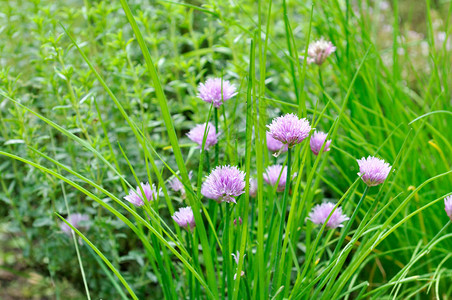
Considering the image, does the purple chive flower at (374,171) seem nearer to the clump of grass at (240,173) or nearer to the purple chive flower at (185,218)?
the clump of grass at (240,173)

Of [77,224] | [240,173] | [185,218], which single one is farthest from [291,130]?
[77,224]

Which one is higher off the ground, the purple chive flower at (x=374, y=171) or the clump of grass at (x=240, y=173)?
the clump of grass at (x=240, y=173)

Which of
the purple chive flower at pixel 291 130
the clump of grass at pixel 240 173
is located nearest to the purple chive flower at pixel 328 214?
the clump of grass at pixel 240 173

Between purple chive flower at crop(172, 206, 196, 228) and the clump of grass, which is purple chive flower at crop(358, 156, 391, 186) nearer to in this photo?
the clump of grass

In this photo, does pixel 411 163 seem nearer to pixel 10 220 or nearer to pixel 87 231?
pixel 87 231

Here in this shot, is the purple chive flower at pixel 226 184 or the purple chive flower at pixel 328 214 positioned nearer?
the purple chive flower at pixel 226 184

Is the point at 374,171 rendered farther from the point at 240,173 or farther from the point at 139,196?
the point at 139,196

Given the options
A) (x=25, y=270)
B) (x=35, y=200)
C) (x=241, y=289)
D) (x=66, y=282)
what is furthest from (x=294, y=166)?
(x=25, y=270)

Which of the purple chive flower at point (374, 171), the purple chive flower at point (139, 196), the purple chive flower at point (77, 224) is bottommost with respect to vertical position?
the purple chive flower at point (374, 171)
